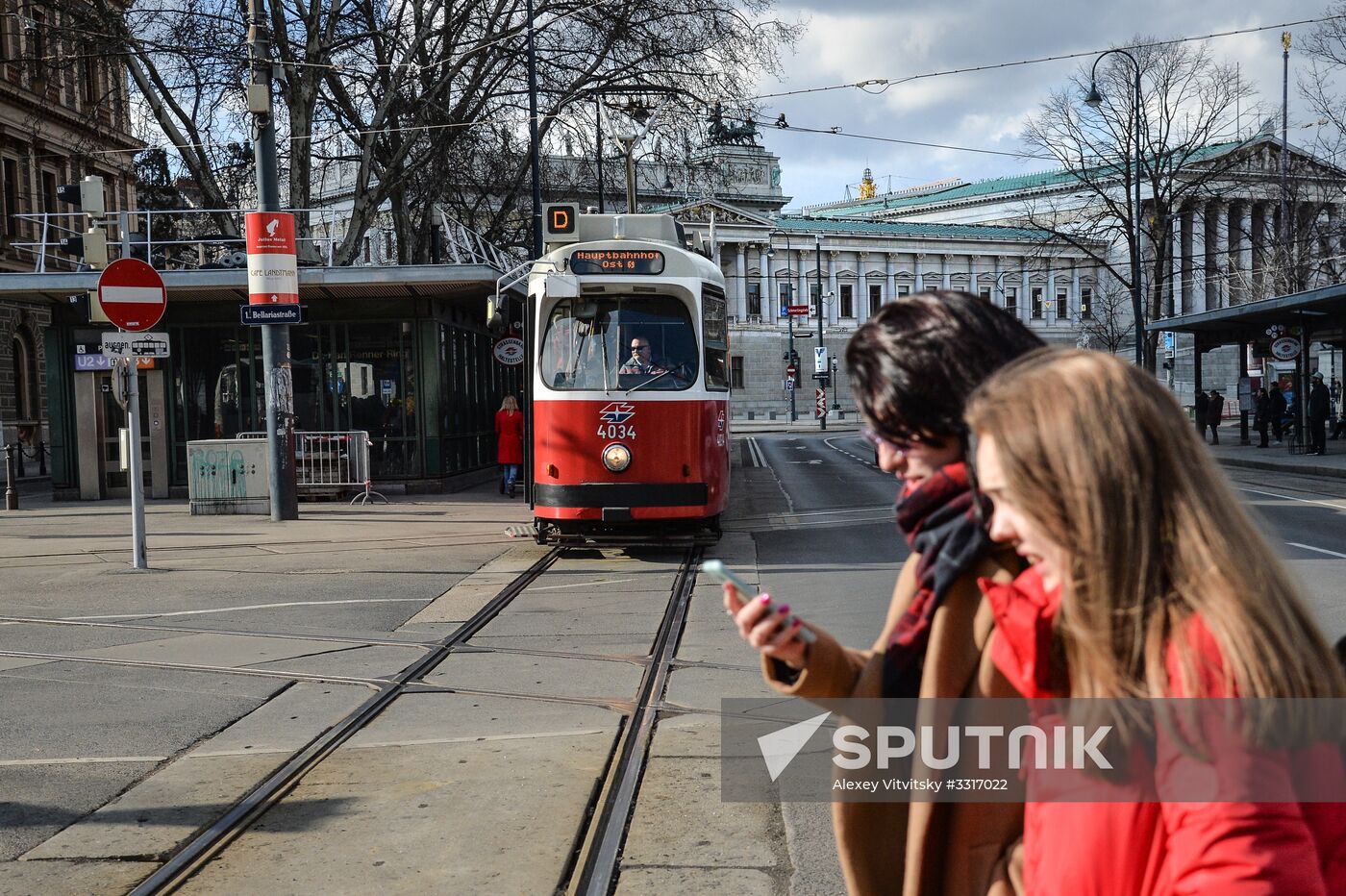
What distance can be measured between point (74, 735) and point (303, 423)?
1640 cm

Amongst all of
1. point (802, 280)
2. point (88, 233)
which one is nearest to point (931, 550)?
point (88, 233)

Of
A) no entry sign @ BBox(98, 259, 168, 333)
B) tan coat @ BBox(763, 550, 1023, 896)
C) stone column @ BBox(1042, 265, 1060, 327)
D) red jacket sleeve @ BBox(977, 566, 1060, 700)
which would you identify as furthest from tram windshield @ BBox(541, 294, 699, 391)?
stone column @ BBox(1042, 265, 1060, 327)

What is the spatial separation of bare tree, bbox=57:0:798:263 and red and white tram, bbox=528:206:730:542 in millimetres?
12098

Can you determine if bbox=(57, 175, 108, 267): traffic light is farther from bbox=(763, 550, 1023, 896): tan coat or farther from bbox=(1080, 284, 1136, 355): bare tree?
bbox=(1080, 284, 1136, 355): bare tree

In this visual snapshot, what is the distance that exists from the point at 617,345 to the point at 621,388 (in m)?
0.46

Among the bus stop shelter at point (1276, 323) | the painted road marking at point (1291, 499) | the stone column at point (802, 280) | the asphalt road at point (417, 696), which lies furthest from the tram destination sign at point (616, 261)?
the stone column at point (802, 280)

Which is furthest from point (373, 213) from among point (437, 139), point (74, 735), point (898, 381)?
point (898, 381)

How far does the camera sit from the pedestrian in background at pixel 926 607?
2.00 m

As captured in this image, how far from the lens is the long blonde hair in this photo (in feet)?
4.92

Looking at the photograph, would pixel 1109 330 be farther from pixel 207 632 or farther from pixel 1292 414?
pixel 207 632

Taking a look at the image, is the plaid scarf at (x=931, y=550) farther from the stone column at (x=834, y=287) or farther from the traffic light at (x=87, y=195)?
the stone column at (x=834, y=287)

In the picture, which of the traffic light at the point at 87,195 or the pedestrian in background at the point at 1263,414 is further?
the pedestrian in background at the point at 1263,414

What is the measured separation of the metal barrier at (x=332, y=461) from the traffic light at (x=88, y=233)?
385 cm

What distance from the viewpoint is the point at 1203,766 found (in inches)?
59.0
